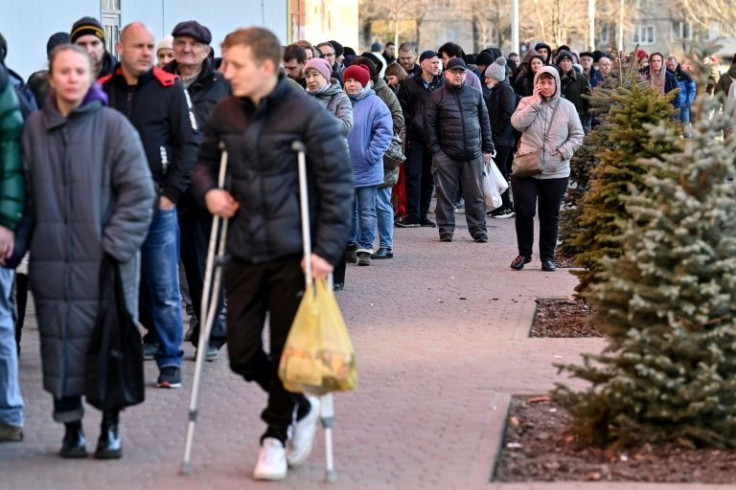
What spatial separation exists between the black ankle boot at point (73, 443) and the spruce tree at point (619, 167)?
16.8 ft

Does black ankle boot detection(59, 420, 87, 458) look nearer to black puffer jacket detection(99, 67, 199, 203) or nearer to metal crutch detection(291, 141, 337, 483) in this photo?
metal crutch detection(291, 141, 337, 483)

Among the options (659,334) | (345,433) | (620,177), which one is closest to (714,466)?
(659,334)

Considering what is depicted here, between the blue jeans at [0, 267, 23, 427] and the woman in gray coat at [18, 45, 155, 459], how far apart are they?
1.84ft

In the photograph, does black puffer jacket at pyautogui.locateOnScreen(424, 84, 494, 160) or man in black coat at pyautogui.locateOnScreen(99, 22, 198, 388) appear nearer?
man in black coat at pyautogui.locateOnScreen(99, 22, 198, 388)

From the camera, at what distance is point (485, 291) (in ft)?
45.6

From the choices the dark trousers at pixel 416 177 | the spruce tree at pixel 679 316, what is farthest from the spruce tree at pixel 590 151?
the spruce tree at pixel 679 316

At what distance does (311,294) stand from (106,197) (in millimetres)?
1149

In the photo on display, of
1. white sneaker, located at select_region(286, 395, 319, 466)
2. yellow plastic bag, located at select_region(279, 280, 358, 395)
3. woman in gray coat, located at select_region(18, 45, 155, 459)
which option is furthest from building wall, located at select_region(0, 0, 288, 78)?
yellow plastic bag, located at select_region(279, 280, 358, 395)

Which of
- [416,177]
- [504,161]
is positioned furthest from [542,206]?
[504,161]

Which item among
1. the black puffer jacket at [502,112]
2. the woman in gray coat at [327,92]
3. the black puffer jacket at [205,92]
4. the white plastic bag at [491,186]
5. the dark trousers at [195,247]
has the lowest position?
the white plastic bag at [491,186]

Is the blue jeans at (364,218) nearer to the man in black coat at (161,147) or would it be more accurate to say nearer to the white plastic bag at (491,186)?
the white plastic bag at (491,186)

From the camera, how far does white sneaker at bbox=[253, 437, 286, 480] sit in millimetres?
7172

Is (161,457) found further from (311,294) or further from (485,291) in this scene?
(485,291)

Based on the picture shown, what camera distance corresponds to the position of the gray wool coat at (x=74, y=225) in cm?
741
